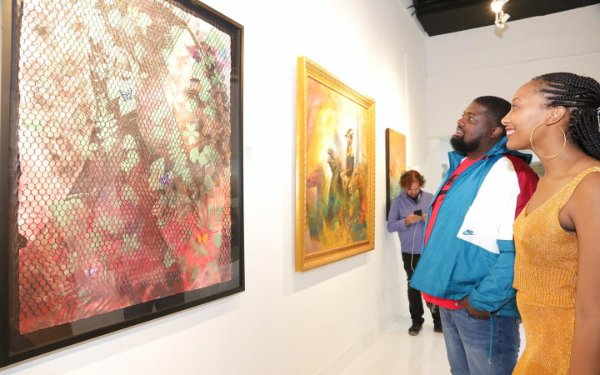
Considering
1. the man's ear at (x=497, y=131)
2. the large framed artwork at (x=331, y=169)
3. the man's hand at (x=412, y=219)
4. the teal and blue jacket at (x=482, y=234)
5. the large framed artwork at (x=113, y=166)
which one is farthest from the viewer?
the man's hand at (x=412, y=219)

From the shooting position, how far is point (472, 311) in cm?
182

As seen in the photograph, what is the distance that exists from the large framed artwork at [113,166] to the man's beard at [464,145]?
115cm

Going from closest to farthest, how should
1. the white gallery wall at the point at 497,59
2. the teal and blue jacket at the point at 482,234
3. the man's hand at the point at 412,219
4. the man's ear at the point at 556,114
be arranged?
1. the man's ear at the point at 556,114
2. the teal and blue jacket at the point at 482,234
3. the man's hand at the point at 412,219
4. the white gallery wall at the point at 497,59

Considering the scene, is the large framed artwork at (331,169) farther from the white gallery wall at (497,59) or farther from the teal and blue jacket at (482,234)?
the white gallery wall at (497,59)

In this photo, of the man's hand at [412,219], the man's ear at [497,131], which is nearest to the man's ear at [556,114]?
the man's ear at [497,131]

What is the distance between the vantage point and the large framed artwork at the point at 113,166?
1.26 metres

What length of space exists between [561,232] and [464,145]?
0.98 metres

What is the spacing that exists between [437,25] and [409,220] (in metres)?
3.59

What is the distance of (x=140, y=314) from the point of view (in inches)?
64.1

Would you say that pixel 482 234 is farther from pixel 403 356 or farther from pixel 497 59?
pixel 497 59

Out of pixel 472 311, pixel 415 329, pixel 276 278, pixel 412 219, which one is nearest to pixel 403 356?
pixel 415 329

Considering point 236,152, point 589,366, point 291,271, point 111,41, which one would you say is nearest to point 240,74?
point 236,152

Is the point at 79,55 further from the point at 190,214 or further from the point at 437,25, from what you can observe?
the point at 437,25

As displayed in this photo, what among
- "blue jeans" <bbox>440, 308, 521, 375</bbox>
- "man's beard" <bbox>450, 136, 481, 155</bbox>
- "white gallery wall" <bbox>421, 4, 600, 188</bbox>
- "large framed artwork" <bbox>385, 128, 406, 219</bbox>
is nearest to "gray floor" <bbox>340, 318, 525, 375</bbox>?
"large framed artwork" <bbox>385, 128, 406, 219</bbox>
